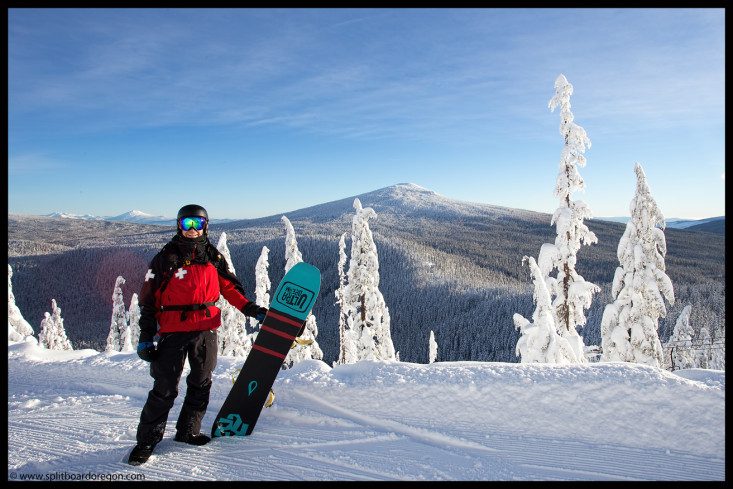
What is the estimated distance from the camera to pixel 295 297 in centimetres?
478

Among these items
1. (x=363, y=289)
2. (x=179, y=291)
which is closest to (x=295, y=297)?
(x=179, y=291)

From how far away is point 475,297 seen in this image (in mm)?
137125

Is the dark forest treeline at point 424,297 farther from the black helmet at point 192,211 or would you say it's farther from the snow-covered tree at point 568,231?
the black helmet at point 192,211

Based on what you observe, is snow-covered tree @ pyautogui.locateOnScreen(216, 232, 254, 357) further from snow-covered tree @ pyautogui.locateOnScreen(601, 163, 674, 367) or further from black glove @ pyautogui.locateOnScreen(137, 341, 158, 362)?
snow-covered tree @ pyautogui.locateOnScreen(601, 163, 674, 367)

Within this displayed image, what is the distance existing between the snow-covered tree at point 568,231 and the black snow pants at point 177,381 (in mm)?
12680

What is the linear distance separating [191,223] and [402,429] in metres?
3.50

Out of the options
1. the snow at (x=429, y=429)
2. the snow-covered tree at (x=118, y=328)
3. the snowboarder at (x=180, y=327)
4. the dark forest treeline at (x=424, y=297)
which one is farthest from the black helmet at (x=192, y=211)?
the dark forest treeline at (x=424, y=297)

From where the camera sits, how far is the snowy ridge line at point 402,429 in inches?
161

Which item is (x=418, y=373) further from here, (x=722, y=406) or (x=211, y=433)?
(x=722, y=406)

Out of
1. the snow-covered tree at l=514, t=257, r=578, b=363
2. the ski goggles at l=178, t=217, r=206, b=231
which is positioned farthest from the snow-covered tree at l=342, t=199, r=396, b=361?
the ski goggles at l=178, t=217, r=206, b=231

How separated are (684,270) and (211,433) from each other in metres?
239

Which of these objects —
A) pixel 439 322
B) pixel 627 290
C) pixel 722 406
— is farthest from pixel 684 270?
pixel 722 406

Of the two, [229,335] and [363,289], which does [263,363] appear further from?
[229,335]

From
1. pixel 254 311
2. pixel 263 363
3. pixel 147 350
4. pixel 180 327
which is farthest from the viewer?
pixel 254 311
